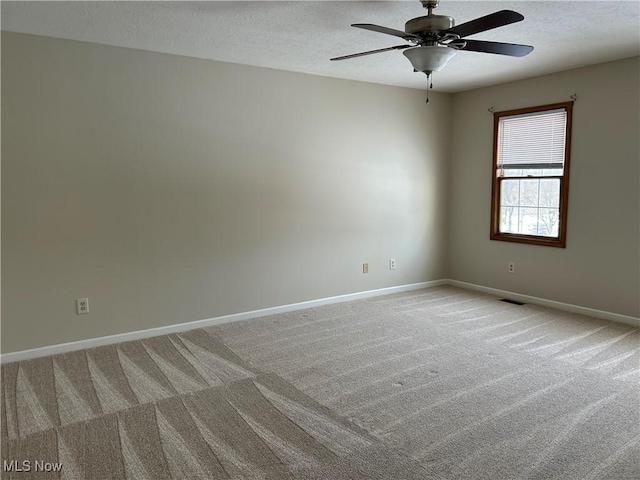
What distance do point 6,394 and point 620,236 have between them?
511 centimetres

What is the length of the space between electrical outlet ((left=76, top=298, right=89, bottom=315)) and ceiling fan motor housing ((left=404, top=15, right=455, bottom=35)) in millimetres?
3141

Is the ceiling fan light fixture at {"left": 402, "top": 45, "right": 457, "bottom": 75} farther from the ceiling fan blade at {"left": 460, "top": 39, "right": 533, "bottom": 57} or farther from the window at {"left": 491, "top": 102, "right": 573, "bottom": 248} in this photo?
the window at {"left": 491, "top": 102, "right": 573, "bottom": 248}

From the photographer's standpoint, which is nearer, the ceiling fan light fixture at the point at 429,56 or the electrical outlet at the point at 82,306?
the ceiling fan light fixture at the point at 429,56

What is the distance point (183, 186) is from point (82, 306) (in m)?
1.29

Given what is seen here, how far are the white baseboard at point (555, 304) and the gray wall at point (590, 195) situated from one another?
0.05 meters

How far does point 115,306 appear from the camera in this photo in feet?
12.7

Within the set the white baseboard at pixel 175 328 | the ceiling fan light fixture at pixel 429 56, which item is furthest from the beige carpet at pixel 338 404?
the ceiling fan light fixture at pixel 429 56

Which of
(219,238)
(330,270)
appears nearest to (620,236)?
(330,270)

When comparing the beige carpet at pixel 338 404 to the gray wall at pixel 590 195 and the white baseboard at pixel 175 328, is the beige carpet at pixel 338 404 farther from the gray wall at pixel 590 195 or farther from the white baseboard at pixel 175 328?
the gray wall at pixel 590 195

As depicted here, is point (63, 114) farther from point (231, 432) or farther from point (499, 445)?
point (499, 445)

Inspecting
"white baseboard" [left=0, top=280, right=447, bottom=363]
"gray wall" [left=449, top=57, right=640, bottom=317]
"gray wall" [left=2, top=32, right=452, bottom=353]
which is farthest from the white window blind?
"white baseboard" [left=0, top=280, right=447, bottom=363]

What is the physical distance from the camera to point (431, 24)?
260cm

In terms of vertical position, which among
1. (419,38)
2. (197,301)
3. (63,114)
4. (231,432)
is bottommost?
(231,432)

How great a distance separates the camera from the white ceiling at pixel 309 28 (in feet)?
9.55
